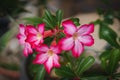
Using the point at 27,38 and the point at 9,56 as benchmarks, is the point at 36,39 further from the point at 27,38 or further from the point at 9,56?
the point at 9,56

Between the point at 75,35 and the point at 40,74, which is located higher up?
the point at 75,35

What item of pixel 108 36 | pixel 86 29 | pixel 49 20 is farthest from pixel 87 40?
pixel 108 36

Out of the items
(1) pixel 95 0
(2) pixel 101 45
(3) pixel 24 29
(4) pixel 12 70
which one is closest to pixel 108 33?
(2) pixel 101 45

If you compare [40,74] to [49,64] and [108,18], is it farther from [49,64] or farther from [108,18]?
[108,18]

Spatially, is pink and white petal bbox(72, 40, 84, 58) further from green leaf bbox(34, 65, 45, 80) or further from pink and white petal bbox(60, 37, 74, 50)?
green leaf bbox(34, 65, 45, 80)

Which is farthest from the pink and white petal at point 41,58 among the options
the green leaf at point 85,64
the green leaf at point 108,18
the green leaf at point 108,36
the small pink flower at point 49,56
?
the green leaf at point 108,18

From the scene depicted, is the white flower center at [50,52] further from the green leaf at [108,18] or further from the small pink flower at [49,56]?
the green leaf at [108,18]

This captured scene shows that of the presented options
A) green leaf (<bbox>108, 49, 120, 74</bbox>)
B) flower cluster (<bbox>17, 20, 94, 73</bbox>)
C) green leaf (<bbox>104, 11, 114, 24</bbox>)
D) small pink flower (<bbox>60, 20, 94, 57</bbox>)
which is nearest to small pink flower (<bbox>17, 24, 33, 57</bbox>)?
flower cluster (<bbox>17, 20, 94, 73</bbox>)
